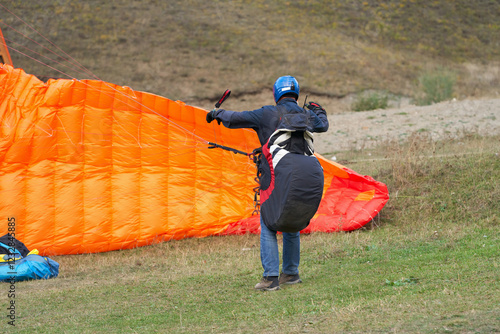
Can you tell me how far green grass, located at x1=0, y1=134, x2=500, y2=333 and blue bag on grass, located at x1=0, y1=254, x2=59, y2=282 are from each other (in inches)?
7.0

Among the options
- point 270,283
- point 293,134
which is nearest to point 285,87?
point 293,134

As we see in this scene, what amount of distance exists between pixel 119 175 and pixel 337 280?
3.88m

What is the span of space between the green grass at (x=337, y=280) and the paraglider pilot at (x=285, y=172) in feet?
1.23

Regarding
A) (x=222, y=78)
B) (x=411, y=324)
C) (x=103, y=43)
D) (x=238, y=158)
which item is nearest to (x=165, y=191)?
(x=238, y=158)

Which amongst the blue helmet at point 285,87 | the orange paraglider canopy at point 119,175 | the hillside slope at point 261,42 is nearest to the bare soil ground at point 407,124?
the orange paraglider canopy at point 119,175

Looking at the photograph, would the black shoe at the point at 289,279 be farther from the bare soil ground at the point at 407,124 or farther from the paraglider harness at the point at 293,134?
the bare soil ground at the point at 407,124

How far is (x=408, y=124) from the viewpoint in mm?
16781

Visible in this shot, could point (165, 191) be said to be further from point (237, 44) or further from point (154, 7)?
point (154, 7)

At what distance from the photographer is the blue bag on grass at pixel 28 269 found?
666 centimetres

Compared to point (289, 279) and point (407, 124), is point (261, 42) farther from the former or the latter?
point (289, 279)

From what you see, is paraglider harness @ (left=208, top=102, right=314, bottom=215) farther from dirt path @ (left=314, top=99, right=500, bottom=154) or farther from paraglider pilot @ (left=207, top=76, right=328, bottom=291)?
dirt path @ (left=314, top=99, right=500, bottom=154)

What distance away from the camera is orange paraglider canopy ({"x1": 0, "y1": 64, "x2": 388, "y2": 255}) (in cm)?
788

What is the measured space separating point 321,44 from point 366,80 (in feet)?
18.4

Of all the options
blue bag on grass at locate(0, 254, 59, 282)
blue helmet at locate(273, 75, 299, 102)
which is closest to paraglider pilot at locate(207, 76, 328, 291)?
blue helmet at locate(273, 75, 299, 102)
